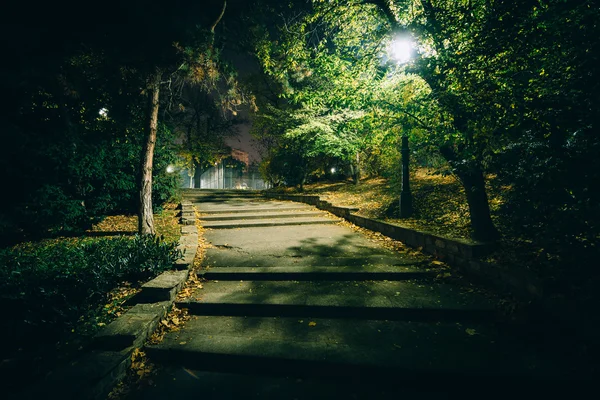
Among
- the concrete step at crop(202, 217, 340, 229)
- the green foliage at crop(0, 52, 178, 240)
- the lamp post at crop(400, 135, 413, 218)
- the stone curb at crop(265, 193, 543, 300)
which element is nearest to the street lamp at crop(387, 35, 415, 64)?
the lamp post at crop(400, 135, 413, 218)

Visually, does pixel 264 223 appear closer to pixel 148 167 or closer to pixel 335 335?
pixel 148 167

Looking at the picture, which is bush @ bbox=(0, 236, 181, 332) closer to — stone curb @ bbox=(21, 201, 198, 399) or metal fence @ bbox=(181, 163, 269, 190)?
stone curb @ bbox=(21, 201, 198, 399)

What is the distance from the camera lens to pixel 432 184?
967cm

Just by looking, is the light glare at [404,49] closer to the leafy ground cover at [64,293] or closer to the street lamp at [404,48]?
the street lamp at [404,48]

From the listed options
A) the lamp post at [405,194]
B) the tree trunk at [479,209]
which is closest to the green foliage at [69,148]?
the lamp post at [405,194]

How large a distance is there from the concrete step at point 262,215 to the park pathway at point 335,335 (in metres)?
4.24

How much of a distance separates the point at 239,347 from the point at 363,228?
18.1 feet

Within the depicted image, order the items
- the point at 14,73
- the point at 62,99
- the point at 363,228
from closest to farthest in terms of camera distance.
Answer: the point at 14,73 → the point at 62,99 → the point at 363,228

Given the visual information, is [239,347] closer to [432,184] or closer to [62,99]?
[62,99]

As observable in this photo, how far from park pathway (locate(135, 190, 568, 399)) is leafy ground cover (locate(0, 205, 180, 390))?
910 mm

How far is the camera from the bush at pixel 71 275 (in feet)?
10.6

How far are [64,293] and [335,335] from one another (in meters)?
3.51

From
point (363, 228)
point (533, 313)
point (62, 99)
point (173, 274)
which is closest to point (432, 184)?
point (363, 228)

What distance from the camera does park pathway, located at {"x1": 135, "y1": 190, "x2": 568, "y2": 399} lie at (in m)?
2.50
